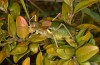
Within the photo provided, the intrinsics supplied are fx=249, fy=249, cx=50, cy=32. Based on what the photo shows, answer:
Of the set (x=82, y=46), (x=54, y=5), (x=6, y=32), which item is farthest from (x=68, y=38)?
(x=54, y=5)

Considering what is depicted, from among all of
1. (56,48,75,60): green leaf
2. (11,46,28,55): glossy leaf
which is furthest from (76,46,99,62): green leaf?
(11,46,28,55): glossy leaf

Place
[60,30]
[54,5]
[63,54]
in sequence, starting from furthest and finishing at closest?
[54,5] < [60,30] < [63,54]

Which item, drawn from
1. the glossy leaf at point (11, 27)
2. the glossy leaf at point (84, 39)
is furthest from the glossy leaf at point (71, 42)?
the glossy leaf at point (11, 27)

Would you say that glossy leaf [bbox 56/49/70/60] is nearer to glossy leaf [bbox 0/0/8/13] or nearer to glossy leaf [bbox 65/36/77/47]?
glossy leaf [bbox 65/36/77/47]

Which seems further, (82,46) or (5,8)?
(5,8)

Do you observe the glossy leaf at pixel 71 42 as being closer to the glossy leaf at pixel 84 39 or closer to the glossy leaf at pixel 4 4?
the glossy leaf at pixel 84 39

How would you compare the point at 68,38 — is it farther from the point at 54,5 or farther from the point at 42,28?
the point at 54,5

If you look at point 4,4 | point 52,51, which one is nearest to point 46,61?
point 52,51

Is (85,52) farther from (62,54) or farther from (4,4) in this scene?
(4,4)
